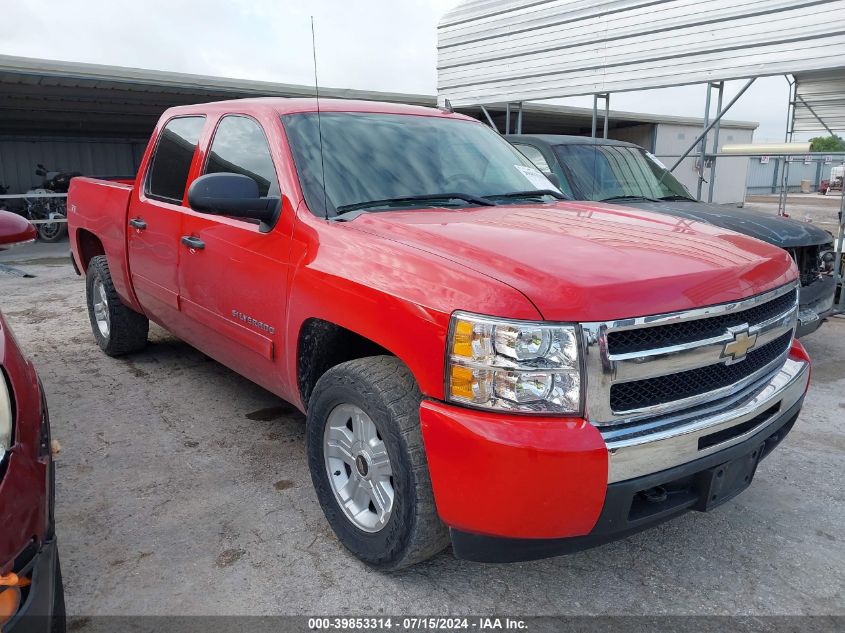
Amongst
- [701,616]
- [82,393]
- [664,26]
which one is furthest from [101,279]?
[664,26]

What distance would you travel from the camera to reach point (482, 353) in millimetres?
2029

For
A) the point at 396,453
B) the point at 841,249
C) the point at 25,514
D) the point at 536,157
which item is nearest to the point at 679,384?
the point at 396,453

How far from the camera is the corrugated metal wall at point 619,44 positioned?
7910mm

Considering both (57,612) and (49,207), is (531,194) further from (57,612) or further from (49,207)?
(49,207)

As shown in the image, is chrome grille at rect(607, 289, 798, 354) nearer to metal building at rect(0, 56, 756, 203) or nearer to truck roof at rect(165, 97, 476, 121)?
truck roof at rect(165, 97, 476, 121)

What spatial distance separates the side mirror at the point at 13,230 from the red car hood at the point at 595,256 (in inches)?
48.4

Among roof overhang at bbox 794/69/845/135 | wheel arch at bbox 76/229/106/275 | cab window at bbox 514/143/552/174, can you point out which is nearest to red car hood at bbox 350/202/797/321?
cab window at bbox 514/143/552/174

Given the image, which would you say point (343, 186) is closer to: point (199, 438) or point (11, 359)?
point (11, 359)

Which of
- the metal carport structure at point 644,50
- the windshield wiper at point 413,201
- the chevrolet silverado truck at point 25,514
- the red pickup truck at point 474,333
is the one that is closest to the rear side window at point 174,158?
the red pickup truck at point 474,333

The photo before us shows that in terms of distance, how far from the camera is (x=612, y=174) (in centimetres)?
634

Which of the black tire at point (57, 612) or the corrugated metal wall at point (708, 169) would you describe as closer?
the black tire at point (57, 612)

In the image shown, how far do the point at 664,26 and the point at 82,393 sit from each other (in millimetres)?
8572

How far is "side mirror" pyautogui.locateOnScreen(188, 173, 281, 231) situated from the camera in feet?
9.39

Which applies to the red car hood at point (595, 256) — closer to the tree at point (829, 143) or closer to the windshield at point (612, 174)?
the windshield at point (612, 174)
